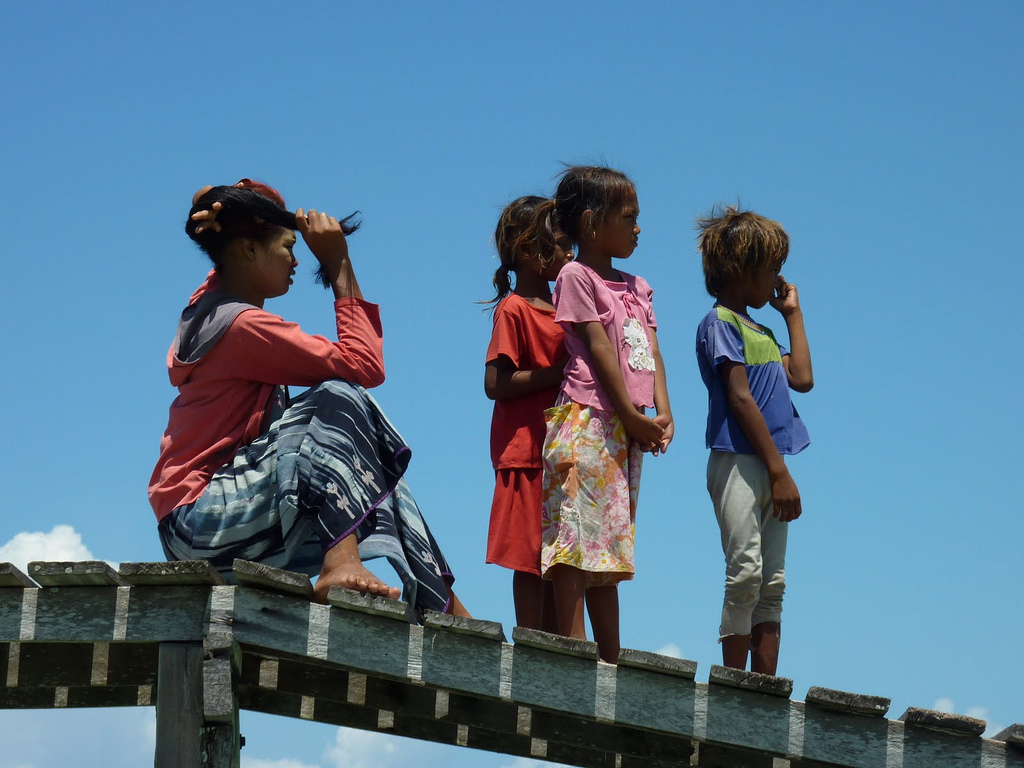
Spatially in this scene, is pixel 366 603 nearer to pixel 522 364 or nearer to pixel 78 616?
pixel 78 616

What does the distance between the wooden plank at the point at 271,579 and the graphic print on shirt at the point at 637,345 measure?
166cm

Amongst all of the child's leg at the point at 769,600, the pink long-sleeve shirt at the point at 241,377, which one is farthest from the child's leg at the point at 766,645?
the pink long-sleeve shirt at the point at 241,377

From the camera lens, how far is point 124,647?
17.1 ft

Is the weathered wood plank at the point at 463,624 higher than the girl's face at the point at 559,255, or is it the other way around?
the girl's face at the point at 559,255

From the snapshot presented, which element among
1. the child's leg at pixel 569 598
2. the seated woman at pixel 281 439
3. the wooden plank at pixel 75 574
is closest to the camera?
the wooden plank at pixel 75 574

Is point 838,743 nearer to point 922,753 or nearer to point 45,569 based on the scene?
point 922,753

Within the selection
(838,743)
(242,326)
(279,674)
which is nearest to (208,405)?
(242,326)

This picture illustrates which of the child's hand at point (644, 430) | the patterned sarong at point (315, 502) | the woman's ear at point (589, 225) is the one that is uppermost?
the woman's ear at point (589, 225)

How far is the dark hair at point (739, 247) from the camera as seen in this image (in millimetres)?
5996

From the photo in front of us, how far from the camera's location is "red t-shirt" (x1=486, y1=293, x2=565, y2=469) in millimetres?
5617

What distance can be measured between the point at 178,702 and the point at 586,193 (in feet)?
8.38

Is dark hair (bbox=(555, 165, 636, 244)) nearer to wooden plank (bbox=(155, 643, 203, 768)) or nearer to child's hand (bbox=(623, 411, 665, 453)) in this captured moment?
child's hand (bbox=(623, 411, 665, 453))

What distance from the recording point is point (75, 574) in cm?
446

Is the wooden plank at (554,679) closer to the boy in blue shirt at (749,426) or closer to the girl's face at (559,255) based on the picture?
the boy in blue shirt at (749,426)
